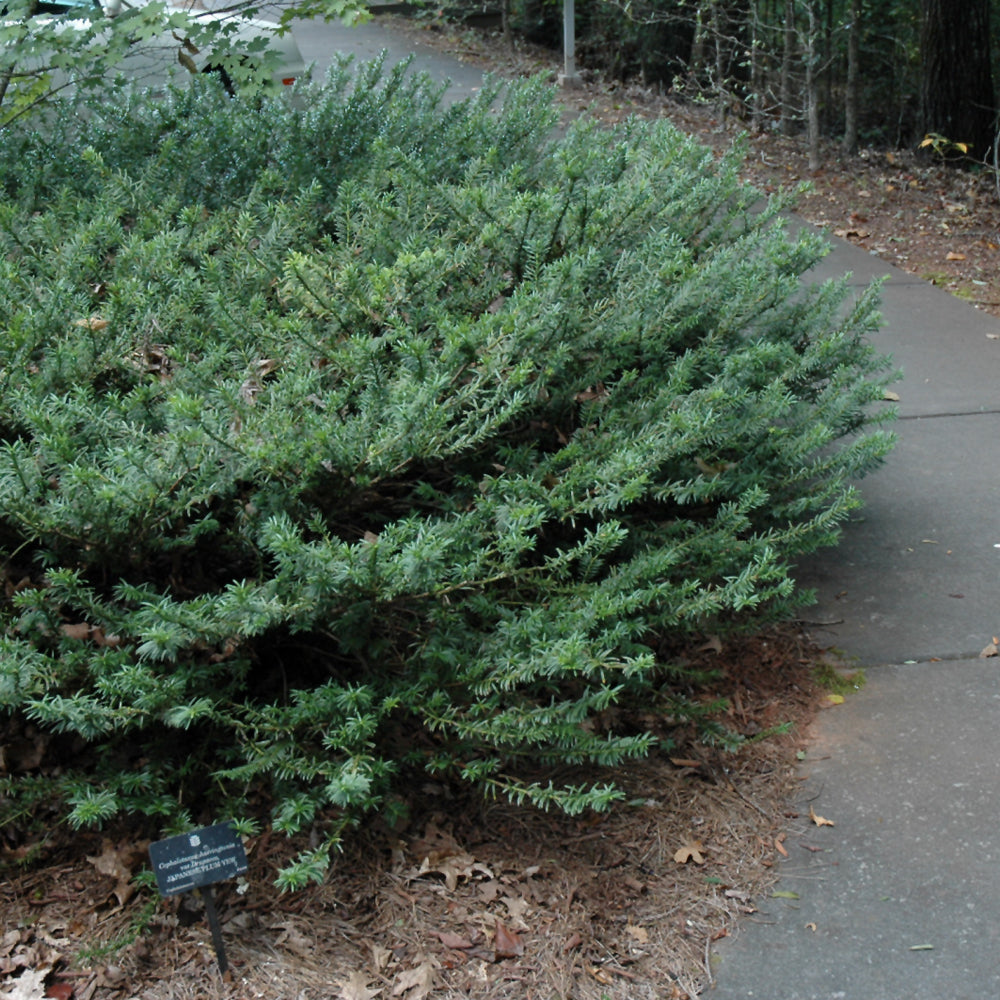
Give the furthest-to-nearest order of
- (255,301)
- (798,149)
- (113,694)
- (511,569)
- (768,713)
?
(798,149), (768,713), (255,301), (511,569), (113,694)

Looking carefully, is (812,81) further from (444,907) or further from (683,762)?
(444,907)

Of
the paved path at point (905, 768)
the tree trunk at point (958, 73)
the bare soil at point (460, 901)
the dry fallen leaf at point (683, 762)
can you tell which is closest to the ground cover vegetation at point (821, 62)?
the tree trunk at point (958, 73)

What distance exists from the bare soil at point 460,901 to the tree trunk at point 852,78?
28.2ft

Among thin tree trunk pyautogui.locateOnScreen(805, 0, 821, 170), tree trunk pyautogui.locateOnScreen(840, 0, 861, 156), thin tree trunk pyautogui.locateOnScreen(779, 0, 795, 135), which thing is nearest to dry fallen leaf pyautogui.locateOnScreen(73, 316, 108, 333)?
thin tree trunk pyautogui.locateOnScreen(805, 0, 821, 170)

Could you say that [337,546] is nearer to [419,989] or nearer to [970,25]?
[419,989]

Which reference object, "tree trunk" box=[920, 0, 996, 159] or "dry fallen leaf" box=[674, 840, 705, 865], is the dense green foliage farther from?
"tree trunk" box=[920, 0, 996, 159]

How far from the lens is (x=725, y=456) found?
12.0ft

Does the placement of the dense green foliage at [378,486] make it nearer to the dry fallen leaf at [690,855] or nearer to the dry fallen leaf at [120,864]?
the dry fallen leaf at [120,864]

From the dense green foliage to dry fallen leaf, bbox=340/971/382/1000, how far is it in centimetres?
32

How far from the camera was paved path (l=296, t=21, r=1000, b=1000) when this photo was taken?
266 cm

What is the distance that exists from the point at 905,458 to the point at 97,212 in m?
3.60

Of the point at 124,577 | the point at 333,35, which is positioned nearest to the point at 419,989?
the point at 124,577

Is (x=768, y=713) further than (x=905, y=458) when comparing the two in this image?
No

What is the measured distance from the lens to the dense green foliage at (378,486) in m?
2.58
